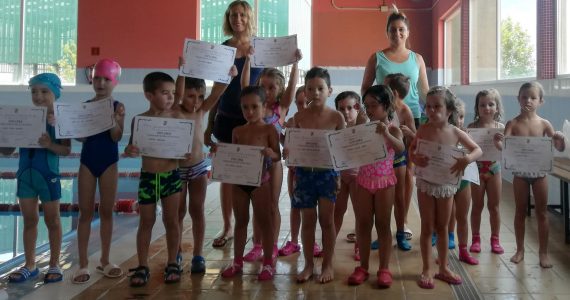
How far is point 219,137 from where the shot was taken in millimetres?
3588

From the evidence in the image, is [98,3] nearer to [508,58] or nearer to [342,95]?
[508,58]

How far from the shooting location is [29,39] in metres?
12.3

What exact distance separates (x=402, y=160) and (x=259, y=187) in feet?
3.94

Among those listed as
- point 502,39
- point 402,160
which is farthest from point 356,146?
point 502,39

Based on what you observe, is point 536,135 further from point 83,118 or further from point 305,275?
point 83,118

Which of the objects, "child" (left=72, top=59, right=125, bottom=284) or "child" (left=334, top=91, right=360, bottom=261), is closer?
"child" (left=72, top=59, right=125, bottom=284)

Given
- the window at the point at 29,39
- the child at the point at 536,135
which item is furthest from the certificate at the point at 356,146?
the window at the point at 29,39

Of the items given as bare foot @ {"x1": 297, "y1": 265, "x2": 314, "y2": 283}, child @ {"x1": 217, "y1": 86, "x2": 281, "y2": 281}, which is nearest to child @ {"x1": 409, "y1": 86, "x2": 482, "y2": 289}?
bare foot @ {"x1": 297, "y1": 265, "x2": 314, "y2": 283}

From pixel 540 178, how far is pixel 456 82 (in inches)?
330

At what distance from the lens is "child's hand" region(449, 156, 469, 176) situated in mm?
2826

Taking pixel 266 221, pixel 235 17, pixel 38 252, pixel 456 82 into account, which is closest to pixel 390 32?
pixel 235 17

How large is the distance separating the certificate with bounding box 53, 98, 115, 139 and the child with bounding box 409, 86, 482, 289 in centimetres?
189

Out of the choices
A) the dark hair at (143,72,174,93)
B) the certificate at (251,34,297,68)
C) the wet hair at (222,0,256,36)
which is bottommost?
the dark hair at (143,72,174,93)

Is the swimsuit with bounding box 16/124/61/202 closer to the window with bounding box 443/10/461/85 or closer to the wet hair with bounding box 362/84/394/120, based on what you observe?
the wet hair with bounding box 362/84/394/120
